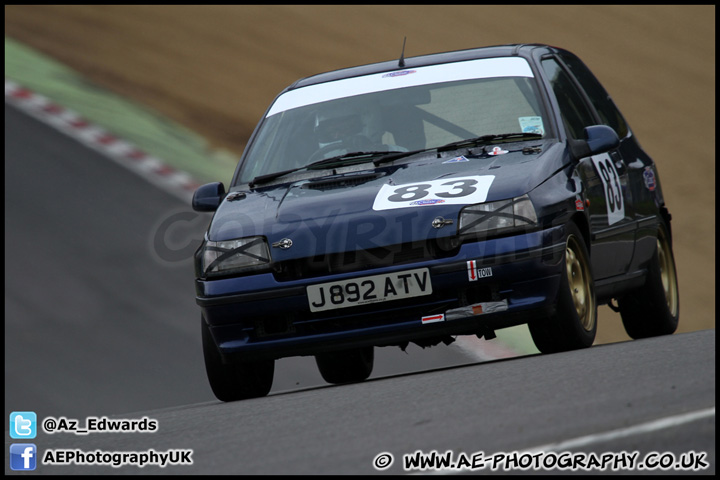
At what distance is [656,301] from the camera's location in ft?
26.2

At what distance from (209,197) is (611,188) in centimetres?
231

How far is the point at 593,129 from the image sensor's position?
267 inches

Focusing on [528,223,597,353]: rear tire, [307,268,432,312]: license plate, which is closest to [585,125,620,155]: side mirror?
[528,223,597,353]: rear tire

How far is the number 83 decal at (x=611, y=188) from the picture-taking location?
7.10 metres

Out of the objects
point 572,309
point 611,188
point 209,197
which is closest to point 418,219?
point 572,309

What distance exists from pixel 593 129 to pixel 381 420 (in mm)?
2716

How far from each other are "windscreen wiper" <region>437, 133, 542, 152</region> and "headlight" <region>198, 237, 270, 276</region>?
1.23 metres

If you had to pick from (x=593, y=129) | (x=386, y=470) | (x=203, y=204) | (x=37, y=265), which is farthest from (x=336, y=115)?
(x=37, y=265)

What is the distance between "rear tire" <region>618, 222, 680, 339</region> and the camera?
7965mm

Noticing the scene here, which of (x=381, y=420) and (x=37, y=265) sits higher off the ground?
(x=381, y=420)

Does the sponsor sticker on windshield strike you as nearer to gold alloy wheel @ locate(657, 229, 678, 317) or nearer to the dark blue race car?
the dark blue race car

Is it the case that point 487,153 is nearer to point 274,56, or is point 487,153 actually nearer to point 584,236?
point 584,236

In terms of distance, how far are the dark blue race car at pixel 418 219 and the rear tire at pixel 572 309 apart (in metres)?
0.01

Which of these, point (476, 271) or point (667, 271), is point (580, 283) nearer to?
point (476, 271)
